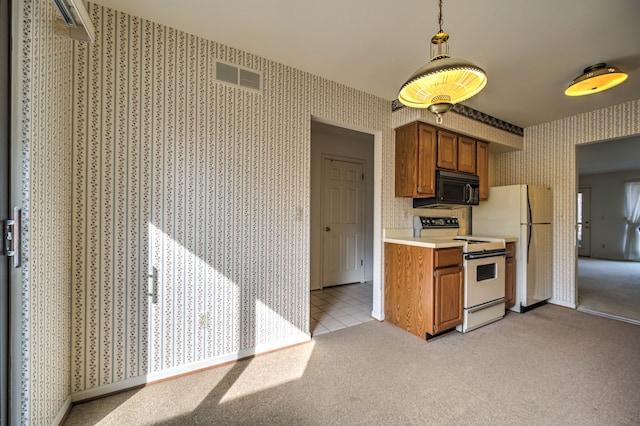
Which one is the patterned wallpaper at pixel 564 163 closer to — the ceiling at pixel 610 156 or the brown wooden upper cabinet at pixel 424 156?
the ceiling at pixel 610 156

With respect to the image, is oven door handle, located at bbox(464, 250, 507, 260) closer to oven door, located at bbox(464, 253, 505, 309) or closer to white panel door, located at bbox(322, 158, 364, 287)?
oven door, located at bbox(464, 253, 505, 309)

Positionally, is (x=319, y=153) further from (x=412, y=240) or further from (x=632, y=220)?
(x=632, y=220)

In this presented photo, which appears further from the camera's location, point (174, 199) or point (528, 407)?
point (174, 199)

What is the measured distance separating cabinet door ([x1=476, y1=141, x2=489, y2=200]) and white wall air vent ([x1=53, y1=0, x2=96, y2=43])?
378 centimetres

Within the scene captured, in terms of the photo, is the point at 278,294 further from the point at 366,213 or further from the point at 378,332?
the point at 366,213

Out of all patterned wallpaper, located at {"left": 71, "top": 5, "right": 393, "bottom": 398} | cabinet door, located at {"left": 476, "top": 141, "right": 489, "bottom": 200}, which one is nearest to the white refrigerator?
cabinet door, located at {"left": 476, "top": 141, "right": 489, "bottom": 200}

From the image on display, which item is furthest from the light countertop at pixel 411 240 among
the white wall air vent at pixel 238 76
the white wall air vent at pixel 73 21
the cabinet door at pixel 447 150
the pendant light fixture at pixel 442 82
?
the white wall air vent at pixel 73 21

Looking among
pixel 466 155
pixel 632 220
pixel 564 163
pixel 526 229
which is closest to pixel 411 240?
pixel 466 155

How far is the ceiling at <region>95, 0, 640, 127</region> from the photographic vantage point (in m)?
Result: 1.66

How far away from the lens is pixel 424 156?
2.90 metres

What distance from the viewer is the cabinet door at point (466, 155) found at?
3.22 m

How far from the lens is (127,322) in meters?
1.76

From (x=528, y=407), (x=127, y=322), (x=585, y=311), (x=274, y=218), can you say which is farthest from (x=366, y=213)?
(x=127, y=322)

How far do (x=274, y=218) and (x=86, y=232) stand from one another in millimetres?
1236
